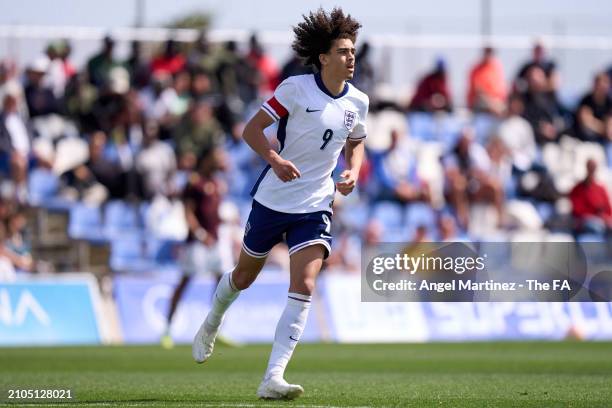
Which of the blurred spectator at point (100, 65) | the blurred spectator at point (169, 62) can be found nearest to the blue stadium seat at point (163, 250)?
the blurred spectator at point (100, 65)

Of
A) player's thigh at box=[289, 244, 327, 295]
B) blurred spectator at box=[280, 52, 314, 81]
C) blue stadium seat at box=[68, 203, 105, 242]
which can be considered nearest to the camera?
player's thigh at box=[289, 244, 327, 295]

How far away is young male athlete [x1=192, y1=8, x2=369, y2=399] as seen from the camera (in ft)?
29.1

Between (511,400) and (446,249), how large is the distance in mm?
10958

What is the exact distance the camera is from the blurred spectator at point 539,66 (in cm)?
2644

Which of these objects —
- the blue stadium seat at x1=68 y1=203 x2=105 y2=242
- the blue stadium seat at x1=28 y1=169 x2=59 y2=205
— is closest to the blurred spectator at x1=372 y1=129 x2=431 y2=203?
the blue stadium seat at x1=68 y1=203 x2=105 y2=242

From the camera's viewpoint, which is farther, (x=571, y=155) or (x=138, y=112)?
(x=571, y=155)

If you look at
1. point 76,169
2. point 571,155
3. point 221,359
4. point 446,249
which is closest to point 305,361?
point 221,359

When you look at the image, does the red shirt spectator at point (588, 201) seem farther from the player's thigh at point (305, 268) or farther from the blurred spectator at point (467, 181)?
the player's thigh at point (305, 268)

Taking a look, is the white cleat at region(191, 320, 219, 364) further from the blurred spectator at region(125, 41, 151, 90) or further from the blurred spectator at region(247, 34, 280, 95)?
the blurred spectator at region(247, 34, 280, 95)

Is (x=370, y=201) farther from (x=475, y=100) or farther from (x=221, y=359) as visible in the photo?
(x=221, y=359)

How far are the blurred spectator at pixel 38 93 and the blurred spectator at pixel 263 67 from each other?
14.3ft

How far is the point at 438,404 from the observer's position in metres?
8.51

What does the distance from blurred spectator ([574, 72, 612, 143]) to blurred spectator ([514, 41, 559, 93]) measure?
0.79 metres

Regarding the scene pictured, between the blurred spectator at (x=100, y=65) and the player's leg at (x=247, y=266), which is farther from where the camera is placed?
the blurred spectator at (x=100, y=65)
